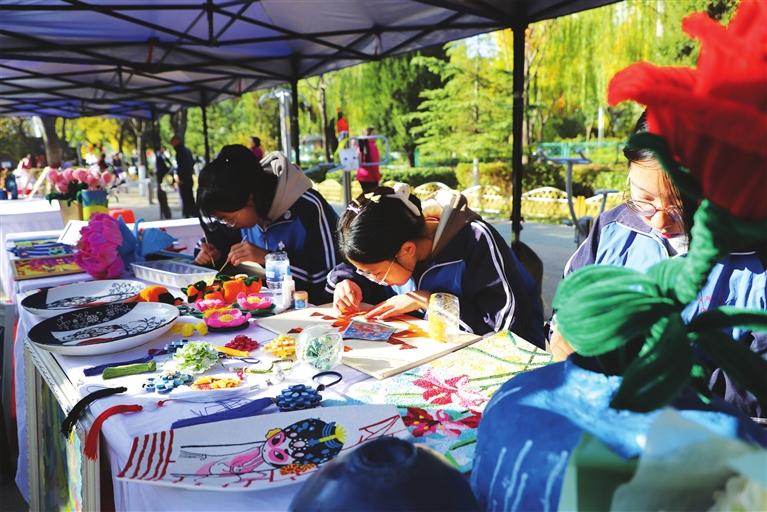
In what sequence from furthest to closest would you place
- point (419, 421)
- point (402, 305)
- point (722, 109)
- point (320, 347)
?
point (402, 305), point (320, 347), point (419, 421), point (722, 109)

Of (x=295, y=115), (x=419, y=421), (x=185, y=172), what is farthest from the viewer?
(x=185, y=172)

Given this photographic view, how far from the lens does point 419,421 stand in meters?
1.15

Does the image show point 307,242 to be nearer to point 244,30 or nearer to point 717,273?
point 717,273

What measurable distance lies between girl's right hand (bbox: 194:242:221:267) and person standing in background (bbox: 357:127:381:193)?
697 cm

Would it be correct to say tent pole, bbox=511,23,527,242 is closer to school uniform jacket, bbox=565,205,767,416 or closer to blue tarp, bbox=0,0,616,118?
blue tarp, bbox=0,0,616,118

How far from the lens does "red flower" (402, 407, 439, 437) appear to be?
3.64 feet

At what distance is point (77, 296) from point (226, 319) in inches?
33.1

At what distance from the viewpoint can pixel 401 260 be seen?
1.94m

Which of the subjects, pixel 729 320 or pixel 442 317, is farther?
pixel 442 317

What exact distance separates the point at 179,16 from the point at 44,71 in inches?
134

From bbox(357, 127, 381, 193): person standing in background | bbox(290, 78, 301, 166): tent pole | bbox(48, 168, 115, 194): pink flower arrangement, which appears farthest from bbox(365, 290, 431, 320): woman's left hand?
bbox(357, 127, 381, 193): person standing in background

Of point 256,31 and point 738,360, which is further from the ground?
point 256,31

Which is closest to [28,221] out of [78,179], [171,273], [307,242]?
[78,179]

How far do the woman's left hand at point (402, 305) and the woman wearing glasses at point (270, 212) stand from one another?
88 centimetres
